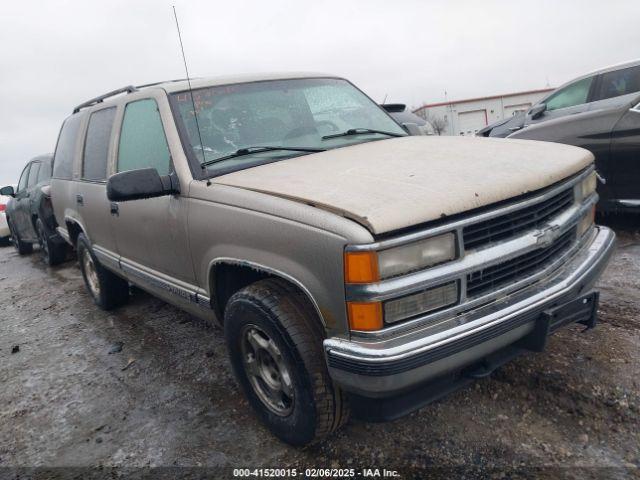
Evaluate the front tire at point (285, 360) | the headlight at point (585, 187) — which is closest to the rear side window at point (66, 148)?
the front tire at point (285, 360)

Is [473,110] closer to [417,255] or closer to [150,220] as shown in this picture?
[150,220]

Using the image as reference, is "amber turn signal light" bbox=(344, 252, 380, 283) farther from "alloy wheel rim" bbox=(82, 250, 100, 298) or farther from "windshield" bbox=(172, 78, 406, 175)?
"alloy wheel rim" bbox=(82, 250, 100, 298)

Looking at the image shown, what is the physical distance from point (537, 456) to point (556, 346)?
1.00 m

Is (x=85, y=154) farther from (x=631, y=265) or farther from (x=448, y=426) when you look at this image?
(x=631, y=265)

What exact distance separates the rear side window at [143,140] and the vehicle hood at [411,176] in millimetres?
646

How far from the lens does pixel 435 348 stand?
1915 millimetres

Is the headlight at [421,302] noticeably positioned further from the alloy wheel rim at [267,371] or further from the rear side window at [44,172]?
the rear side window at [44,172]

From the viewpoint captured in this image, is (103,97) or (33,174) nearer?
(103,97)

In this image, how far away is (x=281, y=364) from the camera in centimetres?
236

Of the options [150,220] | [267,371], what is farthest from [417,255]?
[150,220]

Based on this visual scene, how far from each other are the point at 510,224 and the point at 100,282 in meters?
3.85

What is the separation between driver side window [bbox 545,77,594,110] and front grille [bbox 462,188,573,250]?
201 inches

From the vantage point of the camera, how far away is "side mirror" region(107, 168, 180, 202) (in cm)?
266

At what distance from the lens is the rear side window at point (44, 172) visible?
7.63m
